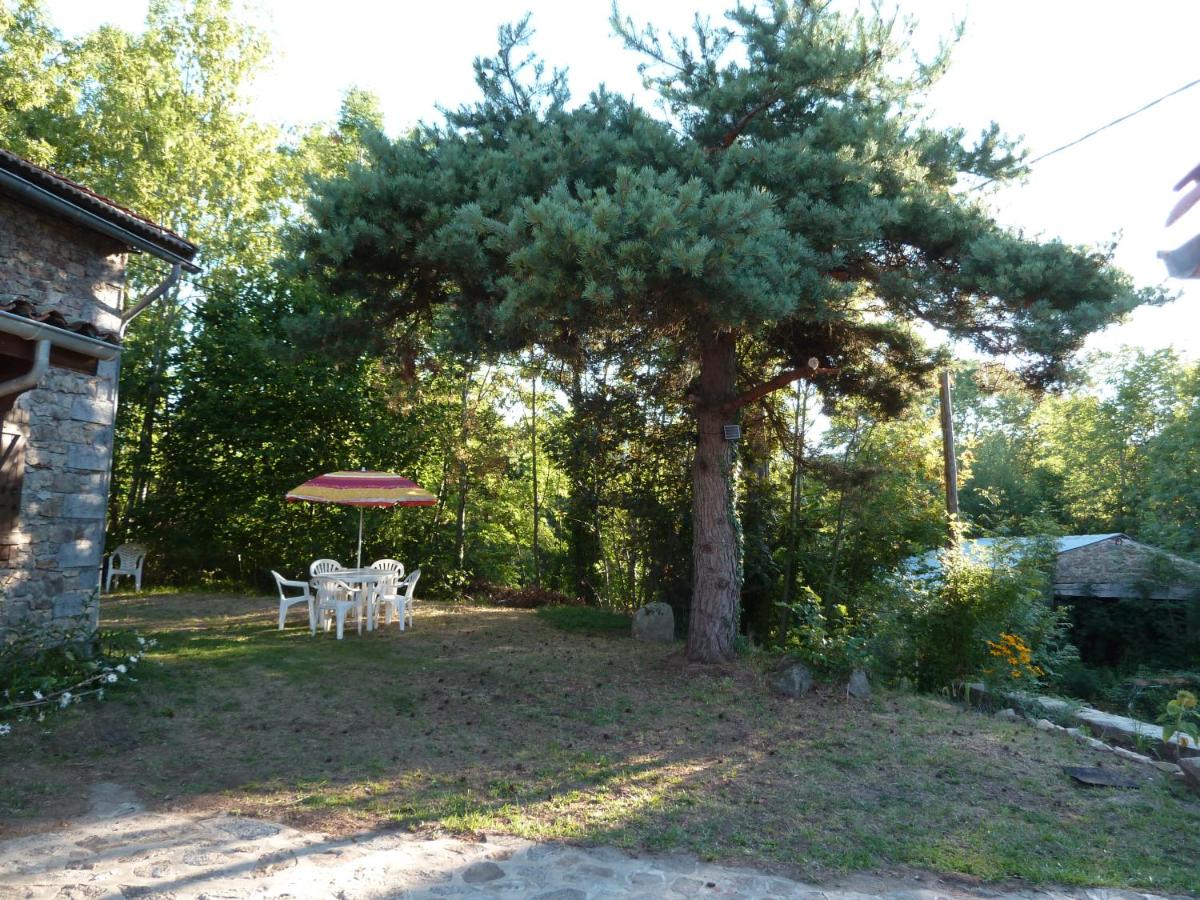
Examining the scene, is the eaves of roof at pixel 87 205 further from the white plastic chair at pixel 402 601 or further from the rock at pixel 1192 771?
the rock at pixel 1192 771

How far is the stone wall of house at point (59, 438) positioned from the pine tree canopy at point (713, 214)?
5.80 feet

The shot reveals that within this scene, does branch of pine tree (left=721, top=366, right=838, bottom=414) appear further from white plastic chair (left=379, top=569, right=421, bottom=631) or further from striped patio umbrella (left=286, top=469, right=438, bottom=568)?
white plastic chair (left=379, top=569, right=421, bottom=631)

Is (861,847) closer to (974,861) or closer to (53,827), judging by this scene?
(974,861)

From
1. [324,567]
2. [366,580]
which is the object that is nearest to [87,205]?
[366,580]

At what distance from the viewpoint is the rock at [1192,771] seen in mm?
4727

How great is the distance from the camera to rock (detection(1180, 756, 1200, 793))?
15.5 ft

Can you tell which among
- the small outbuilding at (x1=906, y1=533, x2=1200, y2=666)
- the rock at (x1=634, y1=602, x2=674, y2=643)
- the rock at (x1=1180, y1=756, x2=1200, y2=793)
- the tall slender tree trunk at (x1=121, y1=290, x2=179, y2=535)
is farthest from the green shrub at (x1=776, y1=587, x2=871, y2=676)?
the tall slender tree trunk at (x1=121, y1=290, x2=179, y2=535)

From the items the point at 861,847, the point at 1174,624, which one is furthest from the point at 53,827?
→ the point at 1174,624

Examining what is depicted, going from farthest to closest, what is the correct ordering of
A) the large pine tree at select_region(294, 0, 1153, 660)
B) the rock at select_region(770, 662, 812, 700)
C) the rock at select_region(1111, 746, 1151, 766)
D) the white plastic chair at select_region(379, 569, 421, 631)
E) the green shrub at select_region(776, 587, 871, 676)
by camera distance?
1. the white plastic chair at select_region(379, 569, 421, 631)
2. the green shrub at select_region(776, 587, 871, 676)
3. the rock at select_region(770, 662, 812, 700)
4. the large pine tree at select_region(294, 0, 1153, 660)
5. the rock at select_region(1111, 746, 1151, 766)

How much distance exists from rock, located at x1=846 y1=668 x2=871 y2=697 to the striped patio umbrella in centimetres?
478

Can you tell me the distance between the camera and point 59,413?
6.26m

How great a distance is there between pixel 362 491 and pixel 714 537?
398 cm

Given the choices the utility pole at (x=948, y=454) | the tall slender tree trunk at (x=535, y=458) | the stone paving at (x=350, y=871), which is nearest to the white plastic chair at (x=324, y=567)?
the tall slender tree trunk at (x=535, y=458)

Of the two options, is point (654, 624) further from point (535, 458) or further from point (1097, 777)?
point (1097, 777)
